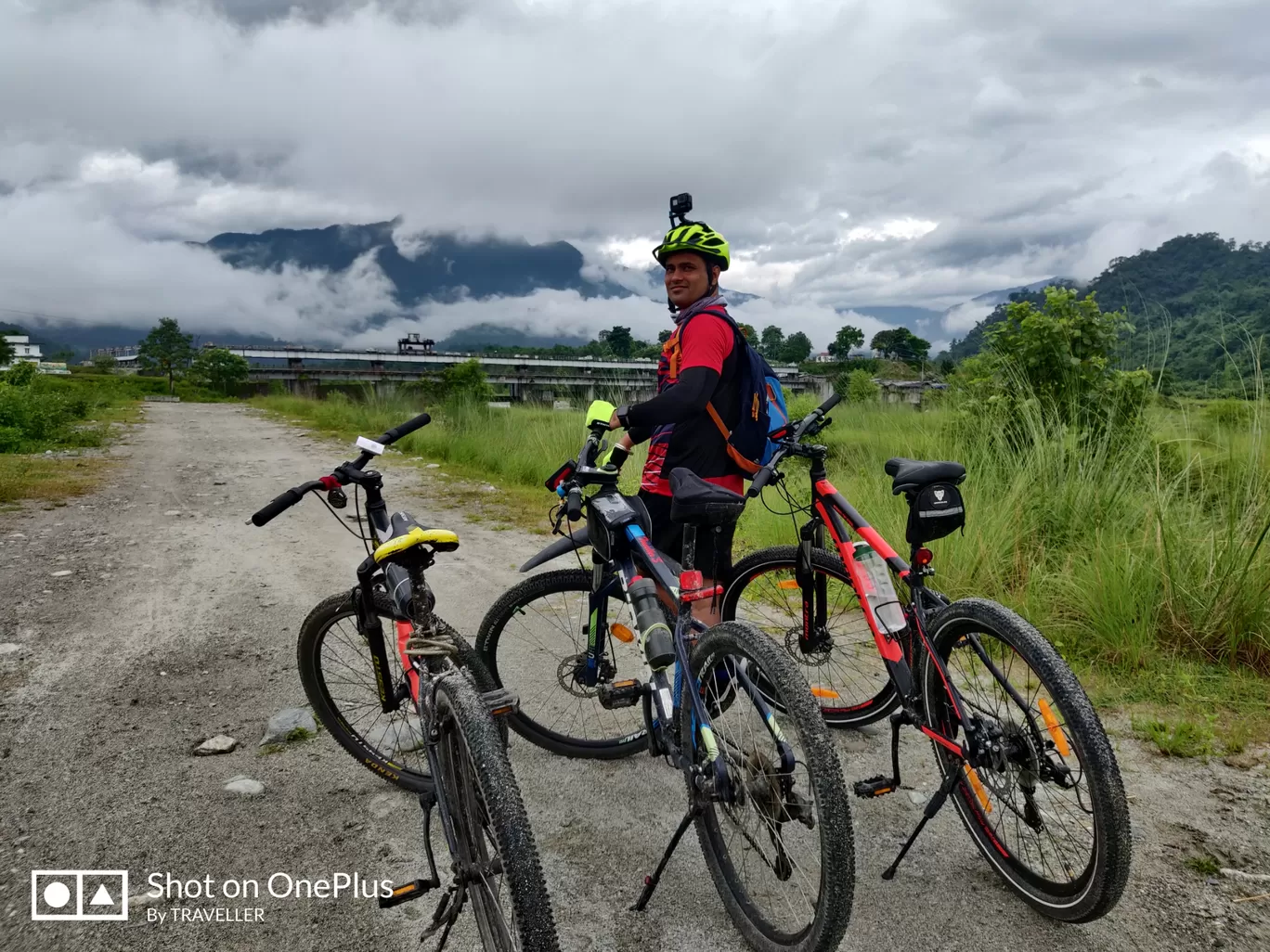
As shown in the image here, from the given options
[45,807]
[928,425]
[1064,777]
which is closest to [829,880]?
[1064,777]

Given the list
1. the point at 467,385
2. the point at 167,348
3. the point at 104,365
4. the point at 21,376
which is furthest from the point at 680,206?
the point at 104,365

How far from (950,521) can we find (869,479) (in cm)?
386

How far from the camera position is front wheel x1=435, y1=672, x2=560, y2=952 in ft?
5.14

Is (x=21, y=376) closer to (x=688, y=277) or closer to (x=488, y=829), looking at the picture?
(x=688, y=277)

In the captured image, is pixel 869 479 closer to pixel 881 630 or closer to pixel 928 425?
pixel 928 425

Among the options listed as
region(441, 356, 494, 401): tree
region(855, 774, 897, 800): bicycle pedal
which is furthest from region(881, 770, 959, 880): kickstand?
region(441, 356, 494, 401): tree

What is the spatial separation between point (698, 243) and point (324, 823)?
2.63 meters

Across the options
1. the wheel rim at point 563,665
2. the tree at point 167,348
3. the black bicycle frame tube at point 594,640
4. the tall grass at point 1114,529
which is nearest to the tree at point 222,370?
the tree at point 167,348

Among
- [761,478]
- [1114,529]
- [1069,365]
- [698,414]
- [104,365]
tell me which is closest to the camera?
[761,478]

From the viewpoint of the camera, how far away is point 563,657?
3.26 meters

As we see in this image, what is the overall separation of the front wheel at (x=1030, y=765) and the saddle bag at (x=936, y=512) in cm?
26

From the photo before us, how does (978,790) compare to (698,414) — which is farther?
(698,414)

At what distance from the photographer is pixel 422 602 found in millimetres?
2209

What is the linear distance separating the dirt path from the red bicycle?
0.17 metres
